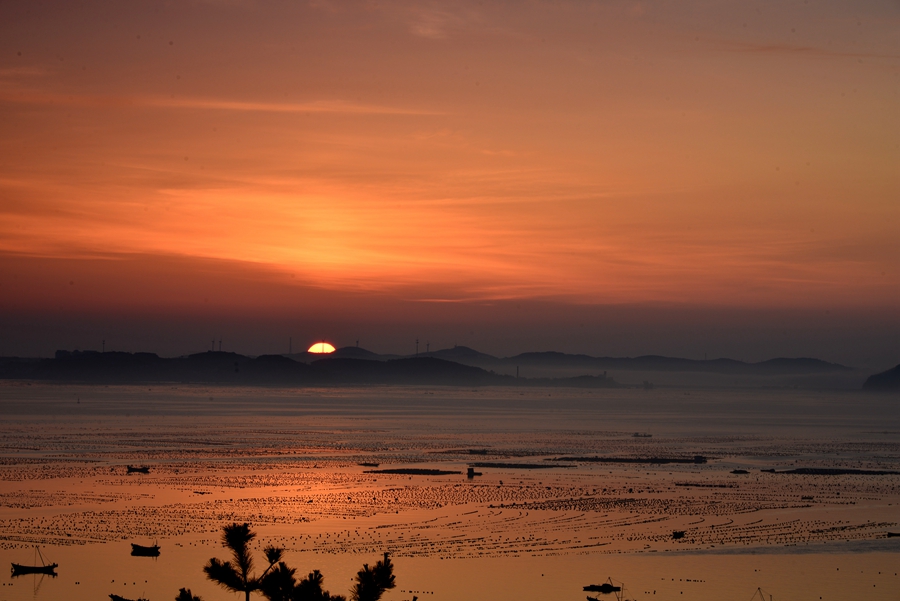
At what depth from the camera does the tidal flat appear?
33.5m

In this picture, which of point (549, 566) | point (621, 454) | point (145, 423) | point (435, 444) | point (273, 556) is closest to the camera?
point (273, 556)

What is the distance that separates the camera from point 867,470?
69750 millimetres

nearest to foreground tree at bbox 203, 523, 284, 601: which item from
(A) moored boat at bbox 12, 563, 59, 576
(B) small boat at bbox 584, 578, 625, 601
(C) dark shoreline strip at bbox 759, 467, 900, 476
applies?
(B) small boat at bbox 584, 578, 625, 601

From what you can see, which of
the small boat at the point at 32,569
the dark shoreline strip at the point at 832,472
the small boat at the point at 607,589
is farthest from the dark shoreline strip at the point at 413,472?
the small boat at the point at 607,589

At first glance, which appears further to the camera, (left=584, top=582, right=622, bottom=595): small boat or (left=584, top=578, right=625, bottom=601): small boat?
(left=584, top=582, right=622, bottom=595): small boat

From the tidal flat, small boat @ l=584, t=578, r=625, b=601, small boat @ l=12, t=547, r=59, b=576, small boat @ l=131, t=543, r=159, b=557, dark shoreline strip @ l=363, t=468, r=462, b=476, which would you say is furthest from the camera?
dark shoreline strip @ l=363, t=468, r=462, b=476

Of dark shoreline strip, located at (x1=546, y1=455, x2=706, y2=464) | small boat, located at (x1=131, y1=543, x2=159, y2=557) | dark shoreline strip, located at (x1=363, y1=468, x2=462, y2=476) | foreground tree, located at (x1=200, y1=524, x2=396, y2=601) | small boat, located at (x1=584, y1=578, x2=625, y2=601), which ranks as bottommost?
small boat, located at (x1=584, y1=578, x2=625, y2=601)

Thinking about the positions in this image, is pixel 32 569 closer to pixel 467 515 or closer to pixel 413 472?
pixel 467 515

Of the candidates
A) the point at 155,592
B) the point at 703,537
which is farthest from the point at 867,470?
the point at 155,592

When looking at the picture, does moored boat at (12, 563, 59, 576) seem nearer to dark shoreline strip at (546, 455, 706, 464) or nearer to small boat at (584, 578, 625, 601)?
small boat at (584, 578, 625, 601)

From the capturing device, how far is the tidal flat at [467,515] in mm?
33500

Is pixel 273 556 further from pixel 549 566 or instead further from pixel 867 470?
pixel 867 470

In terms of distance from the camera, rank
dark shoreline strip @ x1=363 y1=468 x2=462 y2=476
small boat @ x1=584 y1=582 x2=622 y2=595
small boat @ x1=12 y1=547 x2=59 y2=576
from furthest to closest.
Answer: dark shoreline strip @ x1=363 y1=468 x2=462 y2=476 → small boat @ x1=12 y1=547 x2=59 y2=576 → small boat @ x1=584 y1=582 x2=622 y2=595

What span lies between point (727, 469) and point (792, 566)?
114ft
